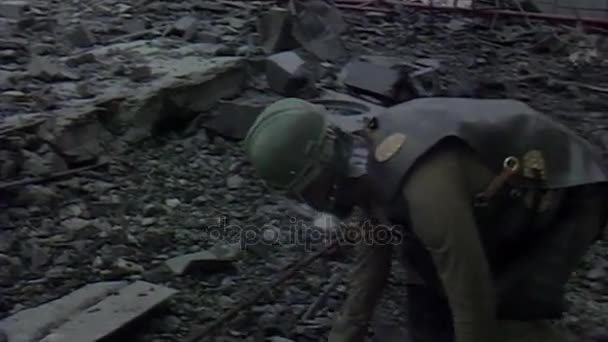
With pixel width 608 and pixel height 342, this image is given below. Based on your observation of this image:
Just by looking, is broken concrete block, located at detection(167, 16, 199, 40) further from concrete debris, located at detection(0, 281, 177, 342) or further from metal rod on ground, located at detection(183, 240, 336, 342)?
concrete debris, located at detection(0, 281, 177, 342)

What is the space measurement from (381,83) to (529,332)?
384cm

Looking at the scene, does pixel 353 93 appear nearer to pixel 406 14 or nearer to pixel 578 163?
pixel 406 14

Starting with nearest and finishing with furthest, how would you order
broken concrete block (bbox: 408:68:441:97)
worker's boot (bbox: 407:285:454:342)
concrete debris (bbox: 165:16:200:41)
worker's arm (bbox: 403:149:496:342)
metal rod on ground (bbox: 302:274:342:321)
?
worker's arm (bbox: 403:149:496:342)
worker's boot (bbox: 407:285:454:342)
metal rod on ground (bbox: 302:274:342:321)
broken concrete block (bbox: 408:68:441:97)
concrete debris (bbox: 165:16:200:41)

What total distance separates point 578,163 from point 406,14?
669 centimetres

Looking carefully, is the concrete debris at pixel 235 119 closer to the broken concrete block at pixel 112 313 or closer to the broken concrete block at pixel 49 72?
the broken concrete block at pixel 49 72

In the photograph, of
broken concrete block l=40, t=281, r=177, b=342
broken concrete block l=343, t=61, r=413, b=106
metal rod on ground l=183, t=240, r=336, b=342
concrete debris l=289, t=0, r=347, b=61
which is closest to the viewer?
broken concrete block l=40, t=281, r=177, b=342

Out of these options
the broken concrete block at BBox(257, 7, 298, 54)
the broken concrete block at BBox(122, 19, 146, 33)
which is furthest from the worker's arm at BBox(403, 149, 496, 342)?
the broken concrete block at BBox(122, 19, 146, 33)

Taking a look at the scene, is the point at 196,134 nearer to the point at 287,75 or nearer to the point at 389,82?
the point at 287,75

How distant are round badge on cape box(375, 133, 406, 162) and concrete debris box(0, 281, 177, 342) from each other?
1.52 metres

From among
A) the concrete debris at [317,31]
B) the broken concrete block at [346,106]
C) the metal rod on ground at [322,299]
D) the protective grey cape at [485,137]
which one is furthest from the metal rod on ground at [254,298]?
the concrete debris at [317,31]

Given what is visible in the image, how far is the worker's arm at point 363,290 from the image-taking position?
3.52 m

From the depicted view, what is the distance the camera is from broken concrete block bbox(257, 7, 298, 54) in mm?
7951

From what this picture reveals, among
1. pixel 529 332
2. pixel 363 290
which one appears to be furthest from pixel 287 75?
pixel 529 332

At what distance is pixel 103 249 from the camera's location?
5055 millimetres
